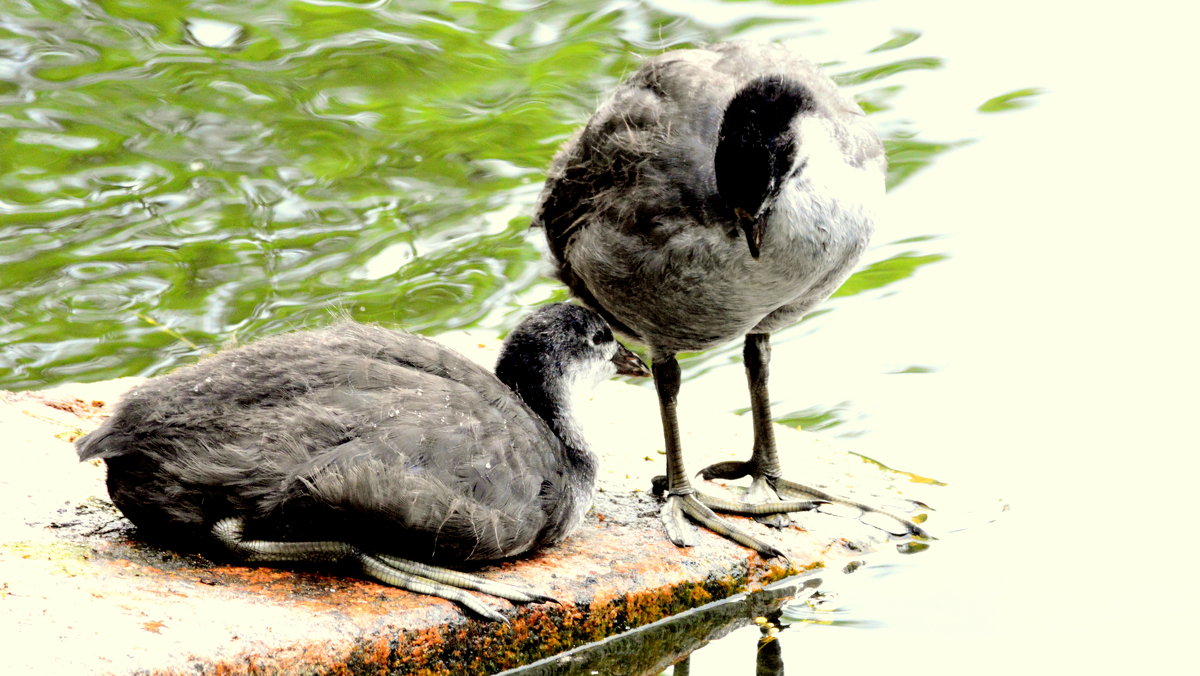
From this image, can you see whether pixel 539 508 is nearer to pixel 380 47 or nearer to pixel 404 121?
pixel 404 121

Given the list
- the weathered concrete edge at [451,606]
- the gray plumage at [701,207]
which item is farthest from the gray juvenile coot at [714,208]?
the weathered concrete edge at [451,606]

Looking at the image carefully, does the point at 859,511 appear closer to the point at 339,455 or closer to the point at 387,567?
the point at 387,567

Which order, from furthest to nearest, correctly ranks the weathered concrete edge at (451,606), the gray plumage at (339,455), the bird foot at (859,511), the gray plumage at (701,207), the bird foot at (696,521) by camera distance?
the bird foot at (859,511), the bird foot at (696,521), the gray plumage at (701,207), the gray plumage at (339,455), the weathered concrete edge at (451,606)

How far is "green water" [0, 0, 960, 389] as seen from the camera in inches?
305

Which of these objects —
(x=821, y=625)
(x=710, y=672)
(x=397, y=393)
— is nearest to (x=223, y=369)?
(x=397, y=393)

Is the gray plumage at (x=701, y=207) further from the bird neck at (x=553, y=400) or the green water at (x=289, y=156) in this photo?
the green water at (x=289, y=156)

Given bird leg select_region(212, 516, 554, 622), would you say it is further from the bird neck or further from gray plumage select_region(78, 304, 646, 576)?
the bird neck

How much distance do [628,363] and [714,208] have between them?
2.92ft

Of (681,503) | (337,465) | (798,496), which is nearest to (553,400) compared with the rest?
(681,503)

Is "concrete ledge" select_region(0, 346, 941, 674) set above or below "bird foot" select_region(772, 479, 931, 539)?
above

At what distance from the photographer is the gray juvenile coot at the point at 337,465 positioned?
4668 millimetres

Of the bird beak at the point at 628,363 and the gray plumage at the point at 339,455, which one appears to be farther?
the bird beak at the point at 628,363

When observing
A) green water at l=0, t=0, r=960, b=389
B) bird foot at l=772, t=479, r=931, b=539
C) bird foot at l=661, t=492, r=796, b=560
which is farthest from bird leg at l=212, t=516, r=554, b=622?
green water at l=0, t=0, r=960, b=389

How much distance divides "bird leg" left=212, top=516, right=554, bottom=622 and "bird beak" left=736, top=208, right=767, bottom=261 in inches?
52.8
